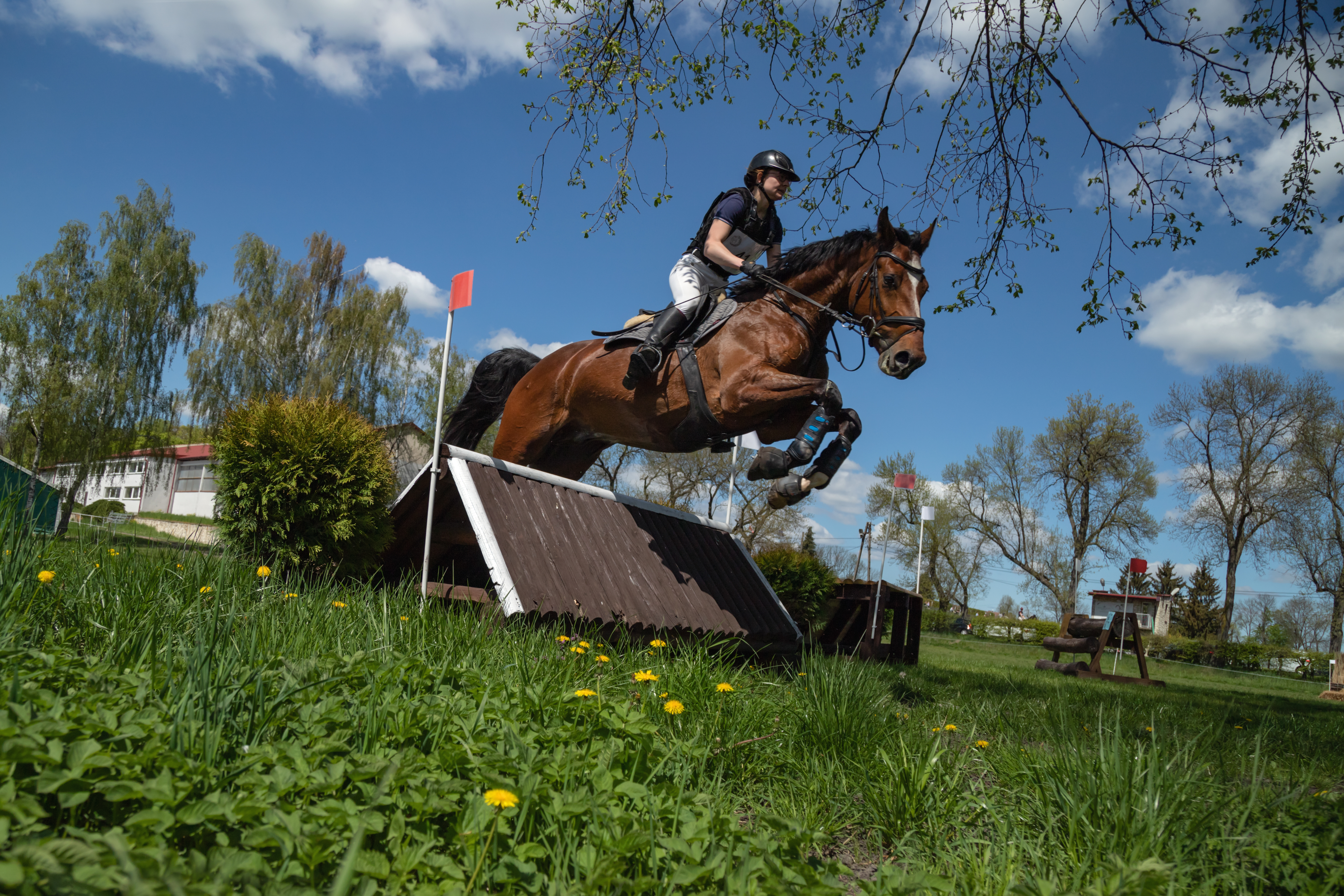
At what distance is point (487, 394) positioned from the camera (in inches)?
250

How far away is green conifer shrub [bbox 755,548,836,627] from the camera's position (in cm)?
1025

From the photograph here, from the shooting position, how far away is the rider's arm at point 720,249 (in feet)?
15.6

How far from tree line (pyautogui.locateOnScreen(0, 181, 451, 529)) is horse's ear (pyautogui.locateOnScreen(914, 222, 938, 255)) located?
1659 cm

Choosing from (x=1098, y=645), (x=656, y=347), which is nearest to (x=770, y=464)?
(x=656, y=347)

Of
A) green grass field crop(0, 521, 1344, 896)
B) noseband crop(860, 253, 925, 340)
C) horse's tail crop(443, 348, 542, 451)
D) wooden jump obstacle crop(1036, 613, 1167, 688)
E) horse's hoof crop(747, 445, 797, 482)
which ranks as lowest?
wooden jump obstacle crop(1036, 613, 1167, 688)

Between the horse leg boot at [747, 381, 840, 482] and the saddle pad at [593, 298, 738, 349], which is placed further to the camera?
the saddle pad at [593, 298, 738, 349]

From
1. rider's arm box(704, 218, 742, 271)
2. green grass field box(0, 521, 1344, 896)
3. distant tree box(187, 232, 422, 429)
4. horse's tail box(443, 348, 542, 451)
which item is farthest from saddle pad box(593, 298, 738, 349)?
distant tree box(187, 232, 422, 429)

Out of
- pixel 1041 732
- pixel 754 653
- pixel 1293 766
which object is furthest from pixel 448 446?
pixel 1293 766

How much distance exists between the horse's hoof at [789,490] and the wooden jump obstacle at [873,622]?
5.11 metres

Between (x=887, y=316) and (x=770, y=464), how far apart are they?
1.16m

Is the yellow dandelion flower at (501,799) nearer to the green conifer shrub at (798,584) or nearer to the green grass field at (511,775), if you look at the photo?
the green grass field at (511,775)

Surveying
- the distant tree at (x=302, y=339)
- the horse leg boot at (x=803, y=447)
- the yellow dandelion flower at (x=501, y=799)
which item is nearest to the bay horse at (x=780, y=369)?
the horse leg boot at (x=803, y=447)

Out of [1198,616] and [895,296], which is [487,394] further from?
[1198,616]

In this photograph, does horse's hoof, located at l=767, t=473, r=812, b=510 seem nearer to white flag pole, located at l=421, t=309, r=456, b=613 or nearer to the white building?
white flag pole, located at l=421, t=309, r=456, b=613
